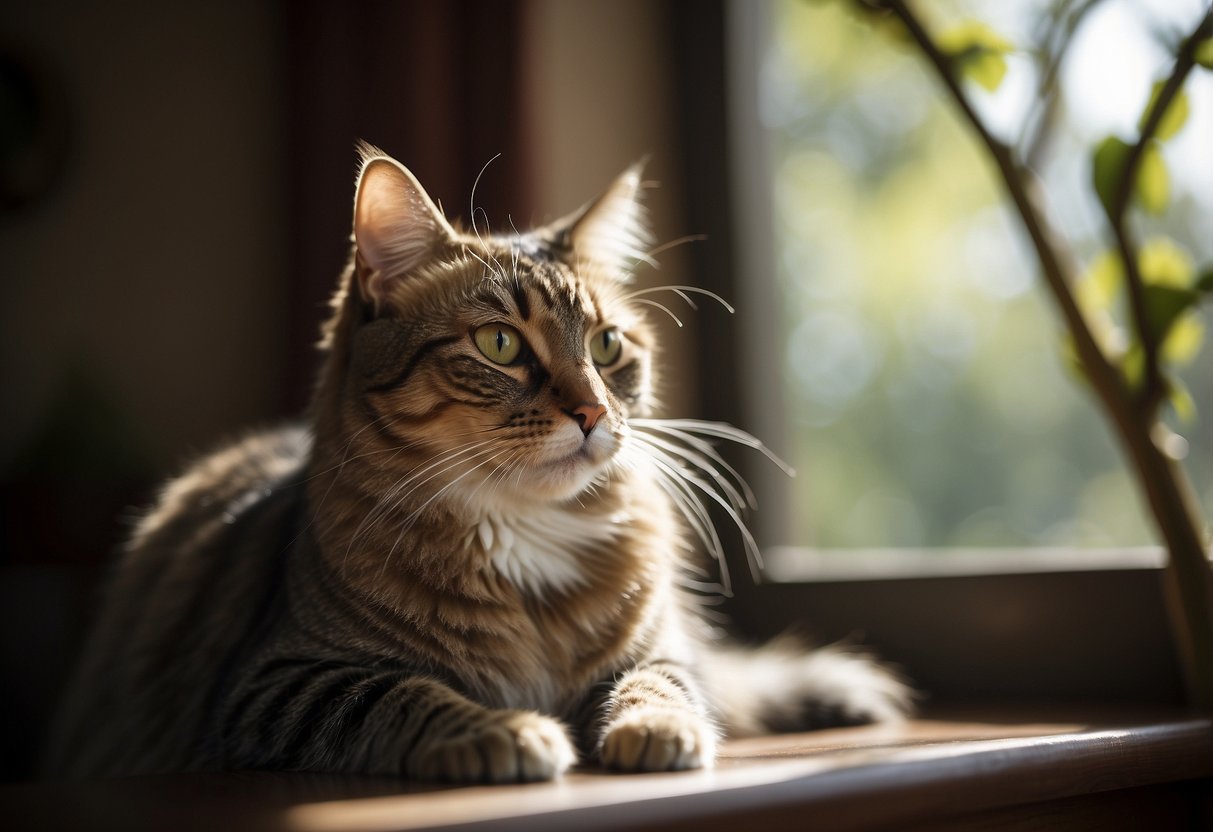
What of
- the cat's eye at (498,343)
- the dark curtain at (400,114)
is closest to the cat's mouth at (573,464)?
the cat's eye at (498,343)

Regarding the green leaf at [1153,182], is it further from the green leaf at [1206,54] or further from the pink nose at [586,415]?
the pink nose at [586,415]

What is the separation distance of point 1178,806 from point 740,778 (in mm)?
591

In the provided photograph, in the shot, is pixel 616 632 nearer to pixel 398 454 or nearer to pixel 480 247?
pixel 398 454

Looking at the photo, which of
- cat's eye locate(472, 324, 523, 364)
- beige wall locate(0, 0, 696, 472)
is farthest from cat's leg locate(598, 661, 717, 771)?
beige wall locate(0, 0, 696, 472)

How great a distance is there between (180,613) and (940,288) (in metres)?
2.27

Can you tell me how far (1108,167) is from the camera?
123 cm

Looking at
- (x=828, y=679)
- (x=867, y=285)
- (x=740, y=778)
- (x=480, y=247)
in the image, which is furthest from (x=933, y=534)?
(x=740, y=778)

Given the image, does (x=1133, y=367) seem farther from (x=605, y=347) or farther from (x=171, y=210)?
(x=171, y=210)

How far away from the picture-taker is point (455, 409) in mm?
1116

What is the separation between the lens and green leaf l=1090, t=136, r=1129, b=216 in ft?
4.01

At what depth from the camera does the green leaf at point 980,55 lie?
1.30 meters

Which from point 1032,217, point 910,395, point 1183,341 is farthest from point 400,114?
point 910,395

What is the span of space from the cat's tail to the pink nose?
393mm

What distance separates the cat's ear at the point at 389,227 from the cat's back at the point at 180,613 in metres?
0.30
